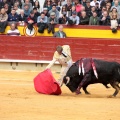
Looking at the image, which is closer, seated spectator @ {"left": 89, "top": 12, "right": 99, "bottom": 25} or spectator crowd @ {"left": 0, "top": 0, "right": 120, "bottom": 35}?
spectator crowd @ {"left": 0, "top": 0, "right": 120, "bottom": 35}

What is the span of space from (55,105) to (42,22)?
7768 mm

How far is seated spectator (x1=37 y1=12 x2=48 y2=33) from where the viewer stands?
17570 mm

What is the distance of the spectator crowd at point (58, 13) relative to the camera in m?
16.8

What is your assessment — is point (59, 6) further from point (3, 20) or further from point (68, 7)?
point (3, 20)

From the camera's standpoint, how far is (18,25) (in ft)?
60.2

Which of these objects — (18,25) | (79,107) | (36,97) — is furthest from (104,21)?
(79,107)

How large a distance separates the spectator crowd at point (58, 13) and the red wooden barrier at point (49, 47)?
35 cm

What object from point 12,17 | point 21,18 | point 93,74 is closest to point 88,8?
point 21,18

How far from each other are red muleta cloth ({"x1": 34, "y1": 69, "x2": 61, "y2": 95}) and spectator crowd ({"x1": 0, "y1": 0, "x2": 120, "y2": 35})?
4213mm

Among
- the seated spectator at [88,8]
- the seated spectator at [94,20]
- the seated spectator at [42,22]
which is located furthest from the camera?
the seated spectator at [42,22]

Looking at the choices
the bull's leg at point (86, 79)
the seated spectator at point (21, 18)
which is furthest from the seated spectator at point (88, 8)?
the bull's leg at point (86, 79)

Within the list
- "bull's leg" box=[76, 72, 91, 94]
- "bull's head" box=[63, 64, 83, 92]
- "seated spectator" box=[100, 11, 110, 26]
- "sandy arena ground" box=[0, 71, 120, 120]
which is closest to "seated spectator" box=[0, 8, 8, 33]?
"seated spectator" box=[100, 11, 110, 26]

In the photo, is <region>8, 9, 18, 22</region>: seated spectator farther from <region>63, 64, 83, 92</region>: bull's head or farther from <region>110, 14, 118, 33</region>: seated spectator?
<region>63, 64, 83, 92</region>: bull's head

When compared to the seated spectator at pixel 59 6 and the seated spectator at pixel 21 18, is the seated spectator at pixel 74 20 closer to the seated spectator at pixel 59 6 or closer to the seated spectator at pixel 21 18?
the seated spectator at pixel 59 6
